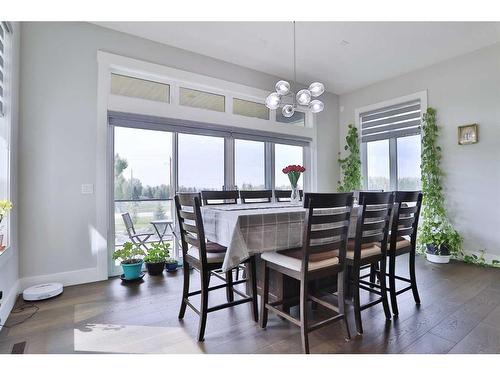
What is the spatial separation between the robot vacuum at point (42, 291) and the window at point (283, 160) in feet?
11.0

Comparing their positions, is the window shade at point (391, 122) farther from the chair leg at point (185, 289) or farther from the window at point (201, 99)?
the chair leg at point (185, 289)

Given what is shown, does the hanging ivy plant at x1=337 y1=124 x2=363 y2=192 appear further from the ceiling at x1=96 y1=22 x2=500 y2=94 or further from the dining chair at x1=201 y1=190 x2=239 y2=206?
the dining chair at x1=201 y1=190 x2=239 y2=206

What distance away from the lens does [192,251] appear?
217 centimetres

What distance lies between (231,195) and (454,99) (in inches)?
148

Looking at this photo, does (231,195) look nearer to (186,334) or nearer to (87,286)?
(186,334)

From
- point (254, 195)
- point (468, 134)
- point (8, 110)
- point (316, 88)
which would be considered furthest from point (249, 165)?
point (468, 134)

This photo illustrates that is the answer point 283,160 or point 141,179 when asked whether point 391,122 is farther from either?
point 141,179

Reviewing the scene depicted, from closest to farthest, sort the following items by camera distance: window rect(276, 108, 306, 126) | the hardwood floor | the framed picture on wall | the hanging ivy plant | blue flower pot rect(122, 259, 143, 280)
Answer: the hardwood floor, blue flower pot rect(122, 259, 143, 280), the framed picture on wall, window rect(276, 108, 306, 126), the hanging ivy plant

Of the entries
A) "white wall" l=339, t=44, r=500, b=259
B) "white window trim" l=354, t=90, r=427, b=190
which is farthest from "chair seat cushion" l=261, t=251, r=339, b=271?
"white window trim" l=354, t=90, r=427, b=190

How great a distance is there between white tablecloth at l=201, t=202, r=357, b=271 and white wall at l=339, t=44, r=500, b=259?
336 centimetres

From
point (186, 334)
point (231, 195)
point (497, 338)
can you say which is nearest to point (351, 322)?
point (497, 338)

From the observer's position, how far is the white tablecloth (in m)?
1.79

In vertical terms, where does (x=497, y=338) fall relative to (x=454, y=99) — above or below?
below

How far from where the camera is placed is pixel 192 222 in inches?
80.8
